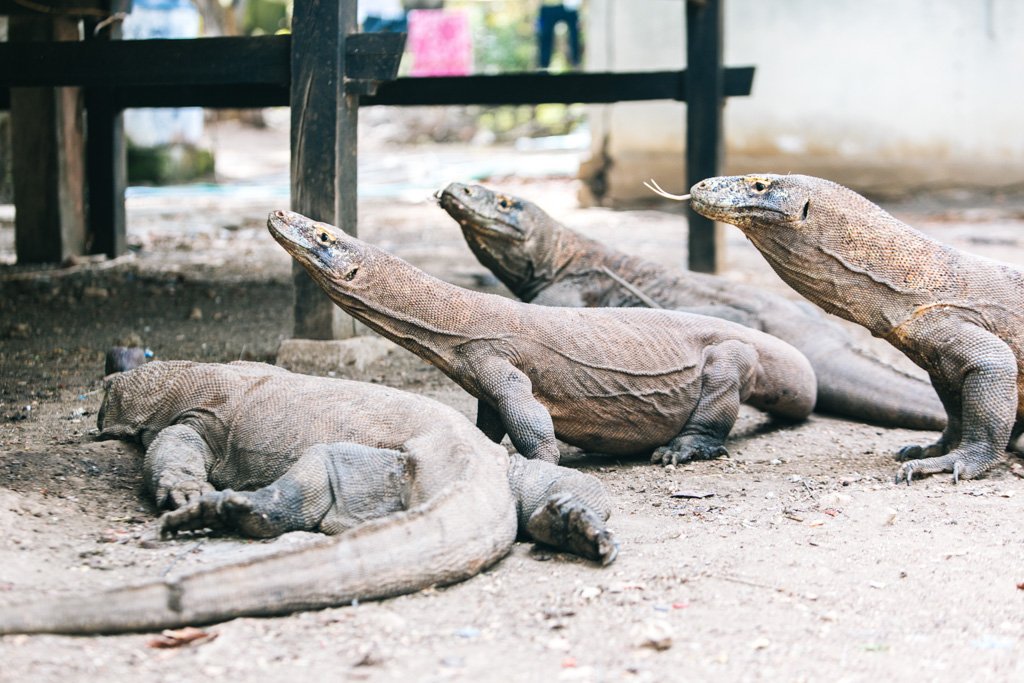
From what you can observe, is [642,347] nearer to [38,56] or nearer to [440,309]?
[440,309]

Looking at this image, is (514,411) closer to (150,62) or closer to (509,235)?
(509,235)

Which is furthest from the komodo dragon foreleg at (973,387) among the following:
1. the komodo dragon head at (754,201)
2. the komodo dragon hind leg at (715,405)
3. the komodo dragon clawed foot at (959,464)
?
the komodo dragon hind leg at (715,405)

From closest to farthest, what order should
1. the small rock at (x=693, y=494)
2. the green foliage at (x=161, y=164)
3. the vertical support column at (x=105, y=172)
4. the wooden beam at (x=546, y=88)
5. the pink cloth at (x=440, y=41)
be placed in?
the small rock at (x=693, y=494) < the wooden beam at (x=546, y=88) < the vertical support column at (x=105, y=172) < the green foliage at (x=161, y=164) < the pink cloth at (x=440, y=41)

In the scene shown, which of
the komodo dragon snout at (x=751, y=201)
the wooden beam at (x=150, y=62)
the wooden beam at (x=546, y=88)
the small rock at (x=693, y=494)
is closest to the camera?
the small rock at (x=693, y=494)

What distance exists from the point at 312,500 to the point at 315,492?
0.08ft

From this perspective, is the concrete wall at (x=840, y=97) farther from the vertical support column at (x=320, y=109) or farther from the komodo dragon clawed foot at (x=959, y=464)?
the komodo dragon clawed foot at (x=959, y=464)

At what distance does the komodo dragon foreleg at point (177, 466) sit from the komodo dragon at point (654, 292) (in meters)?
2.44

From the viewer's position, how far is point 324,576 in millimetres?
2744

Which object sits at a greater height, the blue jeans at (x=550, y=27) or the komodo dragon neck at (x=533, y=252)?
the blue jeans at (x=550, y=27)

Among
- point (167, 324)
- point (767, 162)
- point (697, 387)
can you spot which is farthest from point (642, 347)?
point (767, 162)

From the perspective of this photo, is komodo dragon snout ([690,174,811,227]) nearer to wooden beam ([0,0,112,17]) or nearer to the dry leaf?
the dry leaf

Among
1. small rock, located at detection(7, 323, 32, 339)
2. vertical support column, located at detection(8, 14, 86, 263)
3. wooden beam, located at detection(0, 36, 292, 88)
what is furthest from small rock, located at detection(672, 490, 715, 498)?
vertical support column, located at detection(8, 14, 86, 263)

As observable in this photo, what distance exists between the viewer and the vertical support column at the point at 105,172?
891cm

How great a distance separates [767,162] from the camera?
45.6ft
